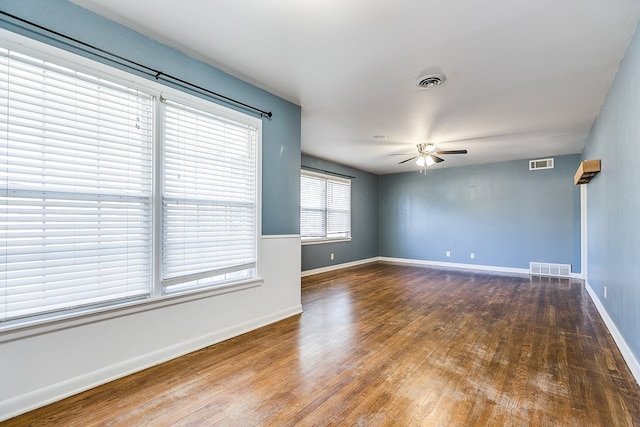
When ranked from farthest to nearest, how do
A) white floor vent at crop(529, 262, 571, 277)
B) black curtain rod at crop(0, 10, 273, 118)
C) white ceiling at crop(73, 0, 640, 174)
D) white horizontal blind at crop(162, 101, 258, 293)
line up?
white floor vent at crop(529, 262, 571, 277) → white horizontal blind at crop(162, 101, 258, 293) → white ceiling at crop(73, 0, 640, 174) → black curtain rod at crop(0, 10, 273, 118)

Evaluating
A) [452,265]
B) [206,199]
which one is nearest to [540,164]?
[452,265]

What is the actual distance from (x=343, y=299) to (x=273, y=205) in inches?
74.6

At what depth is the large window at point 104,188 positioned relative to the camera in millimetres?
1767

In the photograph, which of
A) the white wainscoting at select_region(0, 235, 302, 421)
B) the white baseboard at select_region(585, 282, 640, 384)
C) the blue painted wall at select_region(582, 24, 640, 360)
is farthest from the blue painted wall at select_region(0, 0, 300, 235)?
the white baseboard at select_region(585, 282, 640, 384)

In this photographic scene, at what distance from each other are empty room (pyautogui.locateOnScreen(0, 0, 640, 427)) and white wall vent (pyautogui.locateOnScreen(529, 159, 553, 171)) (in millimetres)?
2515

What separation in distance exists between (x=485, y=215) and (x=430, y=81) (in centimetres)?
509

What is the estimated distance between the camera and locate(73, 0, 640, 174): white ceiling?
200 cm

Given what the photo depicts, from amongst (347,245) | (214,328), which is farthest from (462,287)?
(214,328)

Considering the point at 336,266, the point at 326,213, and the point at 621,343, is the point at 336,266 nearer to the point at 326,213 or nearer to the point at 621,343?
the point at 326,213

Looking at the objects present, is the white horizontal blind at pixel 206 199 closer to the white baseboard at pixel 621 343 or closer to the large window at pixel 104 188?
the large window at pixel 104 188

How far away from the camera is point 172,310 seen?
8.02ft

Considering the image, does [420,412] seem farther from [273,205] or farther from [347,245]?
[347,245]

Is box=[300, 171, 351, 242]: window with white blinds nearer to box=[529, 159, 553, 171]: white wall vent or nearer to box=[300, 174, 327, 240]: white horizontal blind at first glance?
box=[300, 174, 327, 240]: white horizontal blind

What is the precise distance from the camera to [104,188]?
2.09 m
